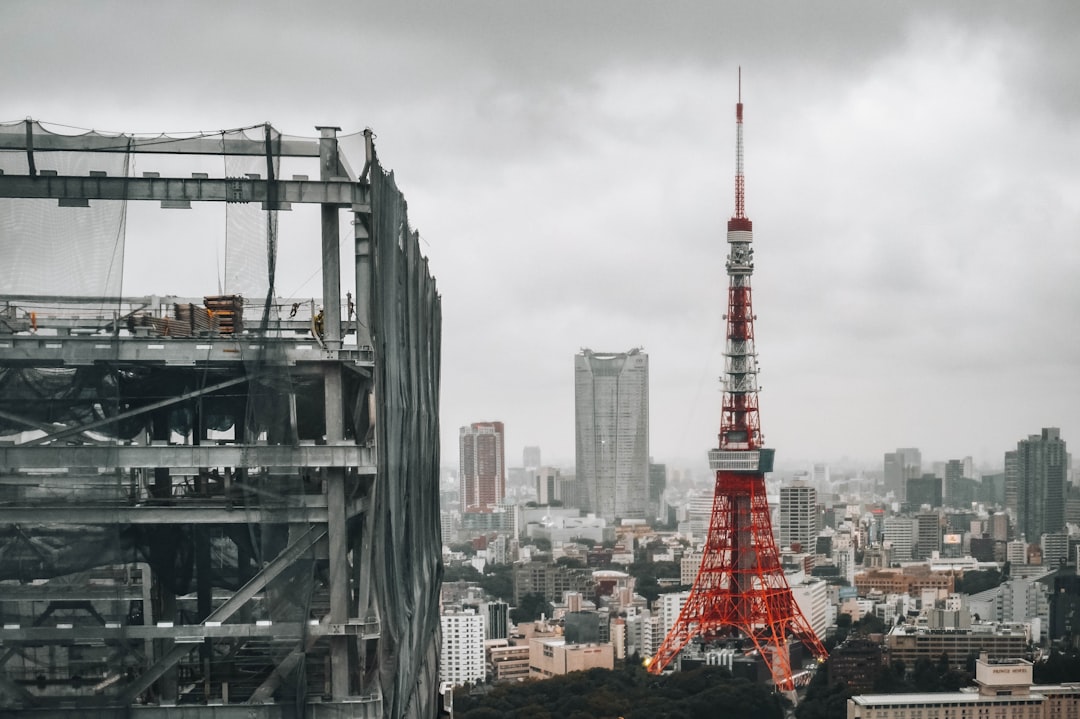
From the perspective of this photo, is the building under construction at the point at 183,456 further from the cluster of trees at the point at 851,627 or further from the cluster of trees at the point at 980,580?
the cluster of trees at the point at 980,580

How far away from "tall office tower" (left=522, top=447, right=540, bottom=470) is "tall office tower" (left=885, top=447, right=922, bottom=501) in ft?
46.6

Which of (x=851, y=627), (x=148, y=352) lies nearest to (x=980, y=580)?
(x=851, y=627)

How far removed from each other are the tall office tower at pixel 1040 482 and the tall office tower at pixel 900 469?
9.02 metres

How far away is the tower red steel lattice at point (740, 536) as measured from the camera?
65.7ft

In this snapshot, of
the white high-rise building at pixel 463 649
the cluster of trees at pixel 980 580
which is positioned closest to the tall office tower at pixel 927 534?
the cluster of trees at pixel 980 580

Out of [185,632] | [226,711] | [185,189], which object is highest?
[185,189]

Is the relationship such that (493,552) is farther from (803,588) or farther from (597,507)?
(803,588)

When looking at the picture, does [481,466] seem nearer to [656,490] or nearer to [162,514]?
[656,490]

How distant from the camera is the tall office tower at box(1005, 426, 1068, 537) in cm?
3157

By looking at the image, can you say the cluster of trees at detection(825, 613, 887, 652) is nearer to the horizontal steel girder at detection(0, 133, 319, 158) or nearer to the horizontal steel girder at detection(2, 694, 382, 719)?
the horizontal steel girder at detection(2, 694, 382, 719)

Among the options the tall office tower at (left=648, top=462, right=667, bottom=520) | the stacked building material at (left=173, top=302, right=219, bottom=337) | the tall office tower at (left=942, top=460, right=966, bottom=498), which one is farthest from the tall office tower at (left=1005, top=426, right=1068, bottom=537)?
the stacked building material at (left=173, top=302, right=219, bottom=337)

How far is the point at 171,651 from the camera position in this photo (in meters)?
3.71

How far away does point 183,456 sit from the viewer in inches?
142

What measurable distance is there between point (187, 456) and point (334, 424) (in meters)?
0.42
